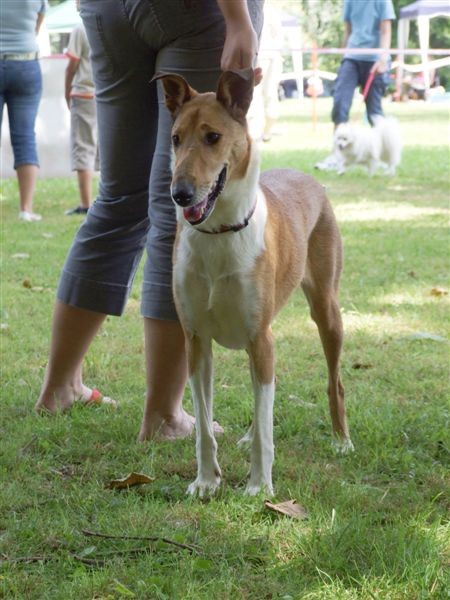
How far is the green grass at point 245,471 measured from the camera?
2807 mm

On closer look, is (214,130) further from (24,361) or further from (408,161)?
(408,161)

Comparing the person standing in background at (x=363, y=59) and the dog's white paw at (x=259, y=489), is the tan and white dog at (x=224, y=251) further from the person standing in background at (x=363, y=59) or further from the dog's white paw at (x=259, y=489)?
the person standing in background at (x=363, y=59)

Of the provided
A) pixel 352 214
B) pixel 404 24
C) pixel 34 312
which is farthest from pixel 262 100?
pixel 404 24

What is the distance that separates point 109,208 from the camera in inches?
164

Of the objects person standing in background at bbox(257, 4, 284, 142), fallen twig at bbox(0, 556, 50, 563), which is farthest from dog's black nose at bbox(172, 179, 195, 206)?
person standing in background at bbox(257, 4, 284, 142)

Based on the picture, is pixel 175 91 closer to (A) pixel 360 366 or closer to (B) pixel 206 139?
(B) pixel 206 139

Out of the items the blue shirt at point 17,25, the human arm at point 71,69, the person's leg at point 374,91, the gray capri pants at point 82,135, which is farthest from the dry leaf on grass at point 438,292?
the person's leg at point 374,91

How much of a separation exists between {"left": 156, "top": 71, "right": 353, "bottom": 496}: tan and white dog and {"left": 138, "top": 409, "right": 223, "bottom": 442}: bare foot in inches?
19.3

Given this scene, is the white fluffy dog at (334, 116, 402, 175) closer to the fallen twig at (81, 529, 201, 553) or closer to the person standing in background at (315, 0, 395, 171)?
the person standing in background at (315, 0, 395, 171)

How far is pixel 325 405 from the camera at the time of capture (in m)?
4.51

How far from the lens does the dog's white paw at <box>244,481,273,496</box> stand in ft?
11.2

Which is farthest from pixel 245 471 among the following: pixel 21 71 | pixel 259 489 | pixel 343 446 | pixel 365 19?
pixel 365 19

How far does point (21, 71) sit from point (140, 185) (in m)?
5.19

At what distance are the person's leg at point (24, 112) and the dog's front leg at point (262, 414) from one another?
6.12 meters
